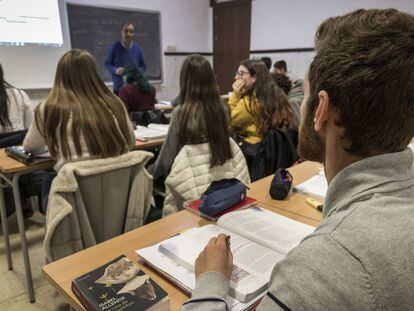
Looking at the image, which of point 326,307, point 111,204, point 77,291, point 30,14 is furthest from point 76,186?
point 30,14

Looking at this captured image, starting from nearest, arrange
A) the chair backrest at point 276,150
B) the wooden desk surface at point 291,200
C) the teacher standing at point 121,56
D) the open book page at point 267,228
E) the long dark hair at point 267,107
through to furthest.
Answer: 1. the open book page at point 267,228
2. the wooden desk surface at point 291,200
3. the chair backrest at point 276,150
4. the long dark hair at point 267,107
5. the teacher standing at point 121,56

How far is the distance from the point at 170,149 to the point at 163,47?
443 cm

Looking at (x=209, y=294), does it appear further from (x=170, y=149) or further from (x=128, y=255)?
(x=170, y=149)

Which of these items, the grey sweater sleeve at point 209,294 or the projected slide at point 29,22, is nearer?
the grey sweater sleeve at point 209,294

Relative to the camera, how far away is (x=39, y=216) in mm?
2965

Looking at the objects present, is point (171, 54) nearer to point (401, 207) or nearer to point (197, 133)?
point (197, 133)

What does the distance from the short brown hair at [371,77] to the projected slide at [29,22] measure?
14.8ft

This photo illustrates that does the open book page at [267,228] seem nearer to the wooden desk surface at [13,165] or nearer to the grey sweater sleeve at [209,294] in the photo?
the grey sweater sleeve at [209,294]

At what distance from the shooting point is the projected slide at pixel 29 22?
13.4 feet

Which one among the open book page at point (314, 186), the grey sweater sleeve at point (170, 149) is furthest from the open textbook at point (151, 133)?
the open book page at point (314, 186)

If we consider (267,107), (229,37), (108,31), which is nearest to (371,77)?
(267,107)

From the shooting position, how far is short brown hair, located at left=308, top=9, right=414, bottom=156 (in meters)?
0.57

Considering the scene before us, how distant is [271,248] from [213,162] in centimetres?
94

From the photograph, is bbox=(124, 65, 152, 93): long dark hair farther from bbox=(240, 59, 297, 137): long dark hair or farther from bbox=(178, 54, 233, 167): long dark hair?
bbox=(178, 54, 233, 167): long dark hair
